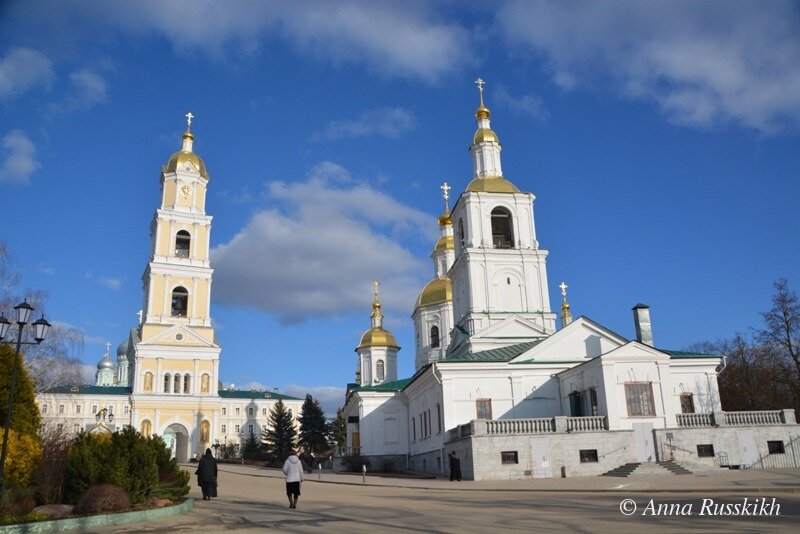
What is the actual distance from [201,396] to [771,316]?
161 feet

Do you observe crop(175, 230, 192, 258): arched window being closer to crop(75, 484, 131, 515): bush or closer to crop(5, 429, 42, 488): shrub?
crop(5, 429, 42, 488): shrub

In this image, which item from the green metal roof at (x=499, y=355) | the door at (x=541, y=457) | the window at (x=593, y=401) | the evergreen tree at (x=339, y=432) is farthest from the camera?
the evergreen tree at (x=339, y=432)

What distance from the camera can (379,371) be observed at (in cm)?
6394

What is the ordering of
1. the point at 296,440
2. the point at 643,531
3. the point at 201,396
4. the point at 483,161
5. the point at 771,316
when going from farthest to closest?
the point at 296,440 < the point at 201,396 < the point at 483,161 < the point at 771,316 < the point at 643,531

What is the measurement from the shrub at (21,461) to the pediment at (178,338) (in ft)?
163

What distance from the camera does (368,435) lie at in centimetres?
4688

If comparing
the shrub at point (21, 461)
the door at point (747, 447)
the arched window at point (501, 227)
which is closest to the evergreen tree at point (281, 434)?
the arched window at point (501, 227)

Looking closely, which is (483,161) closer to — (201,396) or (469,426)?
(469,426)

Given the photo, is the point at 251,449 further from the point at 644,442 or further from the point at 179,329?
the point at 644,442

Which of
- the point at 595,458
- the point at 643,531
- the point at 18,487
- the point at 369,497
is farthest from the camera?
the point at 595,458

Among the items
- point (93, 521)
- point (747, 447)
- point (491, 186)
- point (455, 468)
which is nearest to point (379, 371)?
point (491, 186)

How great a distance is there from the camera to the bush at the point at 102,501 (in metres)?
13.6

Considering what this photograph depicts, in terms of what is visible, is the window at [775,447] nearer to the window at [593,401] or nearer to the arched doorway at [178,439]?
the window at [593,401]

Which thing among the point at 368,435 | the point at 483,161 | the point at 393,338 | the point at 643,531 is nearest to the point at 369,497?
the point at 643,531
